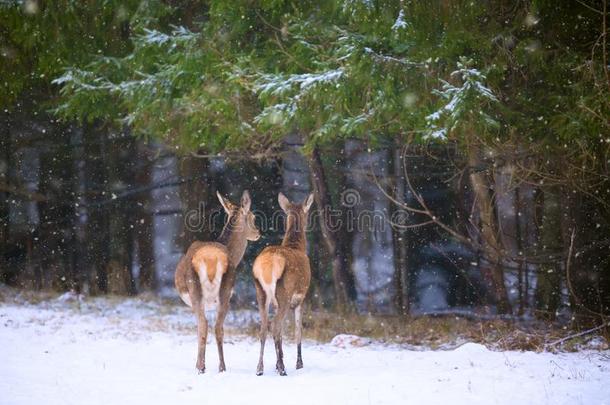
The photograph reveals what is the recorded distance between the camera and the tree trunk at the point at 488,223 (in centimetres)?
1200

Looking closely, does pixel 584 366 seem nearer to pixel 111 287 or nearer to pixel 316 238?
pixel 316 238

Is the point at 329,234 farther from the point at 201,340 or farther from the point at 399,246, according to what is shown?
the point at 201,340

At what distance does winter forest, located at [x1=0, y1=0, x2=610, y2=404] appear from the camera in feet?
28.7

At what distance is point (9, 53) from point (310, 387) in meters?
10.2

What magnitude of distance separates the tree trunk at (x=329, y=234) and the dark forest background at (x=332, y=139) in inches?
1.8

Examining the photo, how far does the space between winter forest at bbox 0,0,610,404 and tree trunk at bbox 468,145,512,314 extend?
47 mm

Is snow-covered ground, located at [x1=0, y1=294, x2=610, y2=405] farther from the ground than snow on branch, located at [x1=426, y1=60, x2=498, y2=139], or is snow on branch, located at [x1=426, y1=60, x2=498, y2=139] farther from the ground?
snow on branch, located at [x1=426, y1=60, x2=498, y2=139]

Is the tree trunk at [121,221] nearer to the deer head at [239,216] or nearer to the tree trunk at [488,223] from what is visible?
the deer head at [239,216]

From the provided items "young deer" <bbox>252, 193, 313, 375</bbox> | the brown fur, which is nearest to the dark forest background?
"young deer" <bbox>252, 193, 313, 375</bbox>

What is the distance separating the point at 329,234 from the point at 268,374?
19.8ft

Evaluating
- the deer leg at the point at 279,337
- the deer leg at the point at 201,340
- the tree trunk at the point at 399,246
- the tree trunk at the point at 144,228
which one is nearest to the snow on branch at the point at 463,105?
the deer leg at the point at 279,337

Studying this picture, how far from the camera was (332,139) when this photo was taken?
45.7 ft

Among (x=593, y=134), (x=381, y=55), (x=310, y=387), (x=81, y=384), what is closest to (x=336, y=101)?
(x=381, y=55)

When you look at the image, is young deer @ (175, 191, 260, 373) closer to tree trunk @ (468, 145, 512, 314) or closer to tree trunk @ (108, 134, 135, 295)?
tree trunk @ (468, 145, 512, 314)
